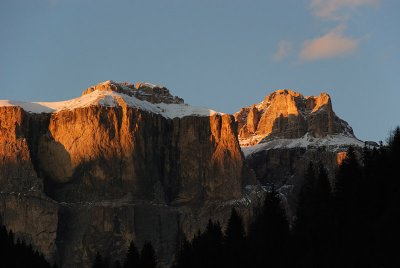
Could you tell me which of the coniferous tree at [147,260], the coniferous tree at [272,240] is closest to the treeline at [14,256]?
the coniferous tree at [147,260]

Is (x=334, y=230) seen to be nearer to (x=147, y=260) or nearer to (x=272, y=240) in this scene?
(x=272, y=240)

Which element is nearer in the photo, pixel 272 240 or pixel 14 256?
pixel 272 240

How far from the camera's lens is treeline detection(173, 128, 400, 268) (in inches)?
5113

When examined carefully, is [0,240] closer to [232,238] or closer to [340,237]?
[232,238]

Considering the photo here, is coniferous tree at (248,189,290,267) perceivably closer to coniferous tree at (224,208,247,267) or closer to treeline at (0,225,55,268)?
coniferous tree at (224,208,247,267)

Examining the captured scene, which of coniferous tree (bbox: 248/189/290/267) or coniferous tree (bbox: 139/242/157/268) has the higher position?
coniferous tree (bbox: 248/189/290/267)

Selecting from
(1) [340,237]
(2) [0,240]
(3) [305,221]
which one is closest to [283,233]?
(3) [305,221]

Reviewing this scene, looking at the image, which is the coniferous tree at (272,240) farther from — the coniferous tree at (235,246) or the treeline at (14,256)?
the treeline at (14,256)

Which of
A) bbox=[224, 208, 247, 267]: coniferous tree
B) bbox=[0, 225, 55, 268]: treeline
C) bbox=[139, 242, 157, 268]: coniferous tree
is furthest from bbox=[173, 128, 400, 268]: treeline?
A: bbox=[0, 225, 55, 268]: treeline

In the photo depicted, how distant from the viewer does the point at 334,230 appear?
470 feet

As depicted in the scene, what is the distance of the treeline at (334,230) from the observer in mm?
129875

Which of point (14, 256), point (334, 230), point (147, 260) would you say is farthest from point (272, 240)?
point (14, 256)

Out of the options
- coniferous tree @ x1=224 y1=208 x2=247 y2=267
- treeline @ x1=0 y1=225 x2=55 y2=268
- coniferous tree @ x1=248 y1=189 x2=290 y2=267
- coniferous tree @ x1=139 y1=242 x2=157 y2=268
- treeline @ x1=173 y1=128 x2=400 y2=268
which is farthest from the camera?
coniferous tree @ x1=139 y1=242 x2=157 y2=268

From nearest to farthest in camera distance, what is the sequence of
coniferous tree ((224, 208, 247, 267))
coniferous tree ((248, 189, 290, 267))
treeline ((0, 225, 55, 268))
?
coniferous tree ((248, 189, 290, 267)) < coniferous tree ((224, 208, 247, 267)) < treeline ((0, 225, 55, 268))
